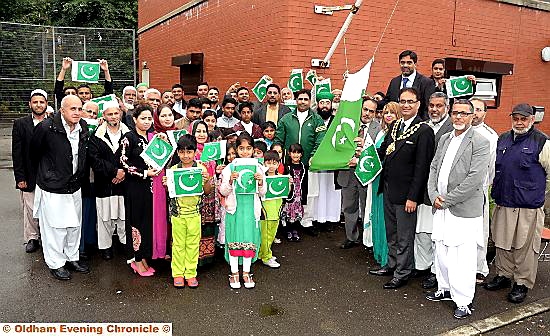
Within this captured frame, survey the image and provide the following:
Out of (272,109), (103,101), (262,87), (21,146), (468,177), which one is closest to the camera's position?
(468,177)

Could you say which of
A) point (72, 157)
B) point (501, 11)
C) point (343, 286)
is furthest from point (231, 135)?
point (501, 11)

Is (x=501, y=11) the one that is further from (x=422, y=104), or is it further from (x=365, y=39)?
(x=422, y=104)

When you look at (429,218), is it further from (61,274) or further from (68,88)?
(68,88)

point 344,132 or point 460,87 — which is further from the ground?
point 460,87

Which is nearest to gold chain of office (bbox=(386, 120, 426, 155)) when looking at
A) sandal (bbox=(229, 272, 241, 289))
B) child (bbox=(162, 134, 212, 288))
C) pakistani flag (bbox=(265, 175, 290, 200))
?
pakistani flag (bbox=(265, 175, 290, 200))

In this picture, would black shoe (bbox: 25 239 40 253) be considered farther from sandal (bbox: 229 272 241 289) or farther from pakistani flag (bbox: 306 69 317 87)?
pakistani flag (bbox: 306 69 317 87)

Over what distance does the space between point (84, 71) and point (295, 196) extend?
10.9 ft

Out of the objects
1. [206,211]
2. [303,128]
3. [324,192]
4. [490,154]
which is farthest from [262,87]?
[490,154]

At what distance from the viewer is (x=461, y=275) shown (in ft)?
14.8

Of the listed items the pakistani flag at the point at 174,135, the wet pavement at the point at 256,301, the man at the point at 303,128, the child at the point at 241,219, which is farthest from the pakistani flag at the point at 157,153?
the man at the point at 303,128

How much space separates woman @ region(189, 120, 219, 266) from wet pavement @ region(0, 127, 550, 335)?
21cm

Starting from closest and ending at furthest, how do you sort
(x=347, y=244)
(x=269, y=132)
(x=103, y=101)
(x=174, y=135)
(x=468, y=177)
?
(x=468, y=177), (x=174, y=135), (x=103, y=101), (x=269, y=132), (x=347, y=244)

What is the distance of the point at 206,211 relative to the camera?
213 inches

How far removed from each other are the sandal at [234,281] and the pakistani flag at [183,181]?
953 millimetres
